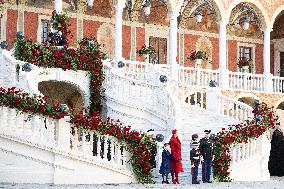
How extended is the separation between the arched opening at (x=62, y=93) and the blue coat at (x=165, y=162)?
21.8ft

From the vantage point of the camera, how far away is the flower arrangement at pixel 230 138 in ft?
52.4

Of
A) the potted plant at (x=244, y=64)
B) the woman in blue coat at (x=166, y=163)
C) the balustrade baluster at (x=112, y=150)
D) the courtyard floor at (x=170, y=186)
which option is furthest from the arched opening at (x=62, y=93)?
the potted plant at (x=244, y=64)

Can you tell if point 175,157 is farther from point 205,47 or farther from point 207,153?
point 205,47

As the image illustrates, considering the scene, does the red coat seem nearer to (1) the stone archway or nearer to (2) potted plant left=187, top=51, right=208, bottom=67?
(2) potted plant left=187, top=51, right=208, bottom=67

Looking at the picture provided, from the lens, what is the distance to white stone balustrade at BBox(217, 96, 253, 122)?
19.8 metres

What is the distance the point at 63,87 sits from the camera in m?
21.6

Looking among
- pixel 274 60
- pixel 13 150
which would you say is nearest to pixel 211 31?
pixel 274 60

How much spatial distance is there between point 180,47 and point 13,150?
59.7ft

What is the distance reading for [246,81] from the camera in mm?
27391

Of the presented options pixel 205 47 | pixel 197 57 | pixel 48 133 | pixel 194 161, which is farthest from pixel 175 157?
pixel 205 47

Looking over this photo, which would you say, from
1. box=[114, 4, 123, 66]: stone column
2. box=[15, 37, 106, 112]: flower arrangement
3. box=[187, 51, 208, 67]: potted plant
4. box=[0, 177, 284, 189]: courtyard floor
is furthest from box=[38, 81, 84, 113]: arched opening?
box=[187, 51, 208, 67]: potted plant

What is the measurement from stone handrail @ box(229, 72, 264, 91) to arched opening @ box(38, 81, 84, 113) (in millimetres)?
8160

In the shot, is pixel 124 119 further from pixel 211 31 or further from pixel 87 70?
pixel 211 31

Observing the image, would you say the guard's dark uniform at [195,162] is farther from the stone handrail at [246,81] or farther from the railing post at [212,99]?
the stone handrail at [246,81]
